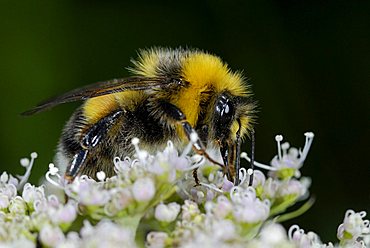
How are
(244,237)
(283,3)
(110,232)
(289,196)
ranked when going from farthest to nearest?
(283,3) < (289,196) < (244,237) < (110,232)

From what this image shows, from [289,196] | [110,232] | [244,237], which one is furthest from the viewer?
[289,196]

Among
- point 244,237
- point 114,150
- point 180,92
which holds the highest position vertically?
point 180,92

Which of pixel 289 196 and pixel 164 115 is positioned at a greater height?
pixel 164 115

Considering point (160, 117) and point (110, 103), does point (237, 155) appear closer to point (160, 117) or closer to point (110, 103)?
point (160, 117)

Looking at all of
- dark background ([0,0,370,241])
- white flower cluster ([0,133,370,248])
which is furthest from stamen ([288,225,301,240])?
dark background ([0,0,370,241])

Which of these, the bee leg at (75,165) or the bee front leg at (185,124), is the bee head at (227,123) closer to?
the bee front leg at (185,124)

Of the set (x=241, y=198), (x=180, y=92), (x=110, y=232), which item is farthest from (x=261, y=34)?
(x=110, y=232)

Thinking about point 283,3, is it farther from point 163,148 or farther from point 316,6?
point 163,148
